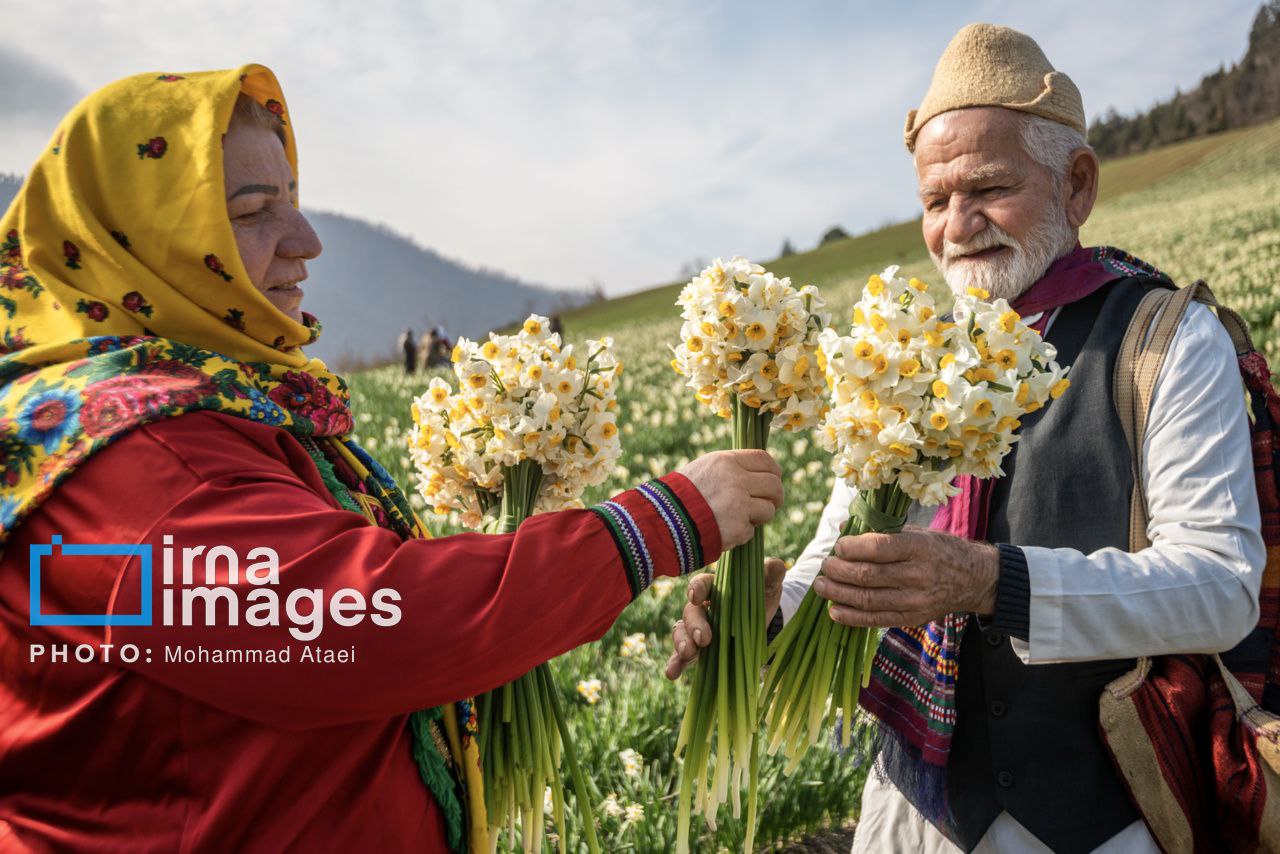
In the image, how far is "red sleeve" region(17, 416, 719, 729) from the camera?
4.79 ft

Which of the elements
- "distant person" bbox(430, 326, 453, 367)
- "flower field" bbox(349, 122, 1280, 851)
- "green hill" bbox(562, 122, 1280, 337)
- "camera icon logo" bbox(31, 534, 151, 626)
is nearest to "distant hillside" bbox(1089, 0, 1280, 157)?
"green hill" bbox(562, 122, 1280, 337)

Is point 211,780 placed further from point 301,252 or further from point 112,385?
point 301,252

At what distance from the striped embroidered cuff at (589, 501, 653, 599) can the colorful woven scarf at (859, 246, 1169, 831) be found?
3.10 ft

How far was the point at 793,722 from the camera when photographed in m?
2.24

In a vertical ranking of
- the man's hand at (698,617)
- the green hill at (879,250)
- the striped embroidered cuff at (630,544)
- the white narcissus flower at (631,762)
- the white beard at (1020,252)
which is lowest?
the white narcissus flower at (631,762)

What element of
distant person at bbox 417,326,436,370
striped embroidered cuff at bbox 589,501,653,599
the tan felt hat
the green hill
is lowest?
striped embroidered cuff at bbox 589,501,653,599

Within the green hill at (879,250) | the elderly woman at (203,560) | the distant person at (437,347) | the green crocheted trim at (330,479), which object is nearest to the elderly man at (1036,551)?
the elderly woman at (203,560)

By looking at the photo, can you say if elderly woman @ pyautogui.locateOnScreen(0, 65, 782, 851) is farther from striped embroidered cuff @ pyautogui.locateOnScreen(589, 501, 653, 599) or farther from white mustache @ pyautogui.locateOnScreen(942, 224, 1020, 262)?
white mustache @ pyautogui.locateOnScreen(942, 224, 1020, 262)

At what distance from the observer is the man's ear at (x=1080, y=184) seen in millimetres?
2506

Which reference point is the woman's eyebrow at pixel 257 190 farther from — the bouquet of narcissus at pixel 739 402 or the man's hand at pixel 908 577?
the man's hand at pixel 908 577

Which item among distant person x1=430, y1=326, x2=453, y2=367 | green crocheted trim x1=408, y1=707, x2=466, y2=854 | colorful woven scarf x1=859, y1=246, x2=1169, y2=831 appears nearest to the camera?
green crocheted trim x1=408, y1=707, x2=466, y2=854

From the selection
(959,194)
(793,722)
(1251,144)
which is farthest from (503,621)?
(1251,144)

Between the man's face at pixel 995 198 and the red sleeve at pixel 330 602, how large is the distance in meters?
1.59

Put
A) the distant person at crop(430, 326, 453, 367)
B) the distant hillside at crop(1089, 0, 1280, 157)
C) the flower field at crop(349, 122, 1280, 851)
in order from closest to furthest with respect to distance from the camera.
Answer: the flower field at crop(349, 122, 1280, 851) → the distant person at crop(430, 326, 453, 367) → the distant hillside at crop(1089, 0, 1280, 157)
